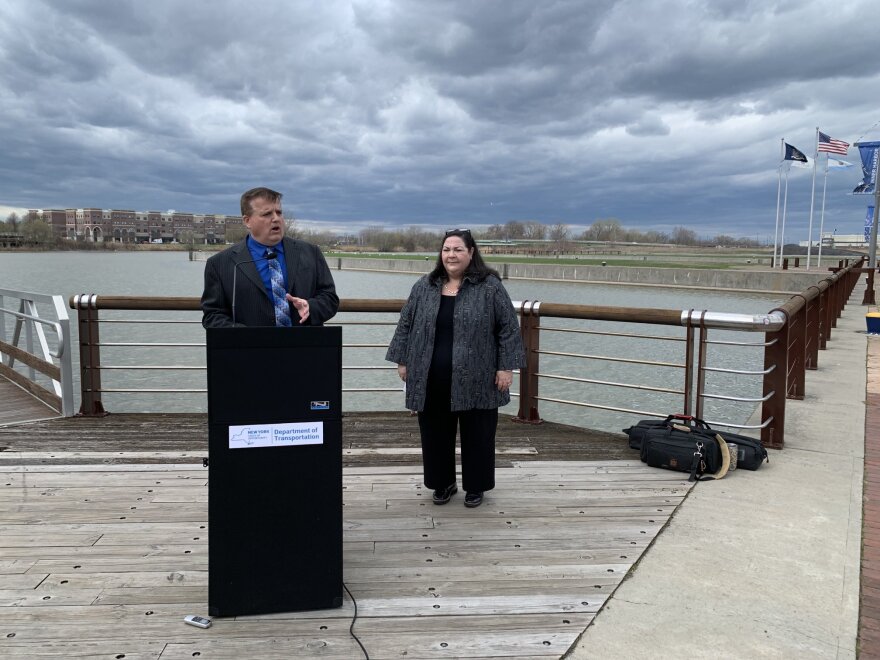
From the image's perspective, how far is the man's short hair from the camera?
294cm

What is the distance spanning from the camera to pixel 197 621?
268cm

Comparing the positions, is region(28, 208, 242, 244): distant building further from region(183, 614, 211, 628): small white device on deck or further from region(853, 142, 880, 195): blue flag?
region(183, 614, 211, 628): small white device on deck

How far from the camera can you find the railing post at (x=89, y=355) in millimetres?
5914

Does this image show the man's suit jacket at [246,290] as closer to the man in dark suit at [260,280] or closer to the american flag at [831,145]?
the man in dark suit at [260,280]

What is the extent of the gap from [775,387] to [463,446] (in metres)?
2.79

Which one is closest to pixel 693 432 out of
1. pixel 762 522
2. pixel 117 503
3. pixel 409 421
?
pixel 762 522

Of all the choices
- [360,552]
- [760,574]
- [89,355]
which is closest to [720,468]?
[760,574]

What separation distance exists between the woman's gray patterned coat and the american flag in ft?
135

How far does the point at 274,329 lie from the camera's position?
2650 mm

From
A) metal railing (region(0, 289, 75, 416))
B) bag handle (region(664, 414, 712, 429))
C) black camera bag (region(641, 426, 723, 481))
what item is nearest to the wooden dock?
black camera bag (region(641, 426, 723, 481))

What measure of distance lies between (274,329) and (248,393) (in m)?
0.28

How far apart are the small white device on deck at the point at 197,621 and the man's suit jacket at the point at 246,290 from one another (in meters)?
1.19

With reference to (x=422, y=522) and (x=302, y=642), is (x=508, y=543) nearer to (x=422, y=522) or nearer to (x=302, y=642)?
(x=422, y=522)

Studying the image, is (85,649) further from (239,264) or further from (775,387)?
(775,387)
